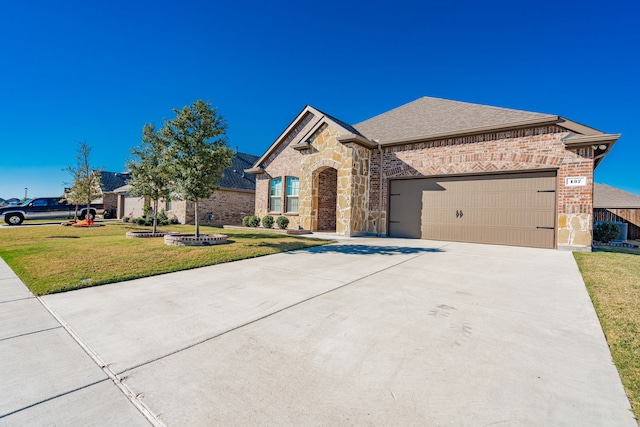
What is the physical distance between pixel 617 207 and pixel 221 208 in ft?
100.0

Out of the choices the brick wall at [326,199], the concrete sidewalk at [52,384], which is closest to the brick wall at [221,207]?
the brick wall at [326,199]

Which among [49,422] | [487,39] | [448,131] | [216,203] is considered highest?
[487,39]

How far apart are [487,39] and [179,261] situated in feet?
54.5

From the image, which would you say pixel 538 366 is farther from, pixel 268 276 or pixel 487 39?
pixel 487 39

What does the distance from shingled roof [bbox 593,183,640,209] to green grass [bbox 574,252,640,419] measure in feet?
69.3

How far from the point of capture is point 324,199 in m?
15.4

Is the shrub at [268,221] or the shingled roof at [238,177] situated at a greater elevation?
the shingled roof at [238,177]

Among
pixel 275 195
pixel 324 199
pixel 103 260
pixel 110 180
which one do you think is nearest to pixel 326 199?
pixel 324 199

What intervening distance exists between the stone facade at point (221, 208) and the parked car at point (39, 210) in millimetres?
8012

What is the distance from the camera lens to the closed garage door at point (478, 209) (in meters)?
10.1

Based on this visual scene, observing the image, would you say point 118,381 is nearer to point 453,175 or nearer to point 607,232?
point 453,175

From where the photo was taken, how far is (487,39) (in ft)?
45.9

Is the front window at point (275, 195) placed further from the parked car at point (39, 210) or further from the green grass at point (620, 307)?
the parked car at point (39, 210)

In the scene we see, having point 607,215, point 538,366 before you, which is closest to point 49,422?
point 538,366
